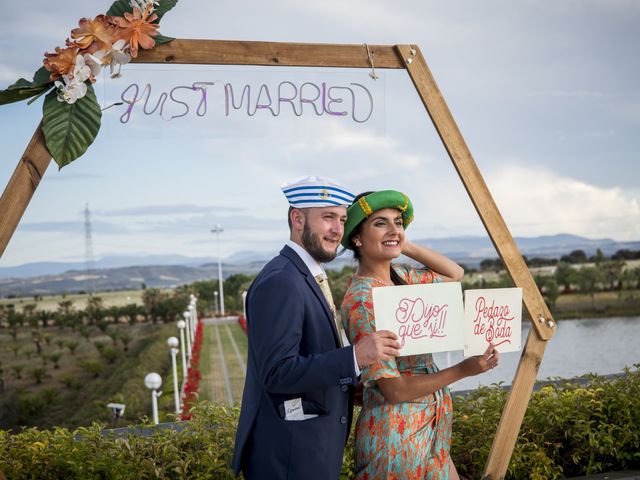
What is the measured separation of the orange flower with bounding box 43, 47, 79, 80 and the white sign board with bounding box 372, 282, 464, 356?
4.23 feet

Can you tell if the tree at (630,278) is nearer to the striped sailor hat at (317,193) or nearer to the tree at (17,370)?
the tree at (17,370)

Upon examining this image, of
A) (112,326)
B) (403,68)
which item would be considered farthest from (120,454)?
(112,326)

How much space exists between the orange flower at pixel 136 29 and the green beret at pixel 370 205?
0.97 meters

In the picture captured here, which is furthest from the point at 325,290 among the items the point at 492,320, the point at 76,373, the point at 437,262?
the point at 76,373

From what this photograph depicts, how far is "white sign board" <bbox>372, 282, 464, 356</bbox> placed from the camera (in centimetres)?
201

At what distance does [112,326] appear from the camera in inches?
1890

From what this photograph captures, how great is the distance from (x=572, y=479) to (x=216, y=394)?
25719 millimetres

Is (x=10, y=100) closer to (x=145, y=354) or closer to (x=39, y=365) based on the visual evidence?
(x=145, y=354)

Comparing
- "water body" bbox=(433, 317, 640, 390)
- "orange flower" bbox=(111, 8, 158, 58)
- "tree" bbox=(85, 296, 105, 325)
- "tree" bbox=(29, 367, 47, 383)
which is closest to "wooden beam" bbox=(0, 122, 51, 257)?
"orange flower" bbox=(111, 8, 158, 58)

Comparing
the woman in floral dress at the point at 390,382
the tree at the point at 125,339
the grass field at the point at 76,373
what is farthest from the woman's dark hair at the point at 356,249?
the tree at the point at 125,339

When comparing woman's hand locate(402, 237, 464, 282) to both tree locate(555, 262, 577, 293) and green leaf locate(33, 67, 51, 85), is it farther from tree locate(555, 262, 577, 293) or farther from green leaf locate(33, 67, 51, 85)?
tree locate(555, 262, 577, 293)

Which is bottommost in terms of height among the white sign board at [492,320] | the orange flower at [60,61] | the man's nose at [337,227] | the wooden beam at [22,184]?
the white sign board at [492,320]

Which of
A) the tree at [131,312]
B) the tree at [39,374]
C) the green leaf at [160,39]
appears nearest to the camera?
the green leaf at [160,39]

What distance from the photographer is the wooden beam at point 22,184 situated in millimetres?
2336
